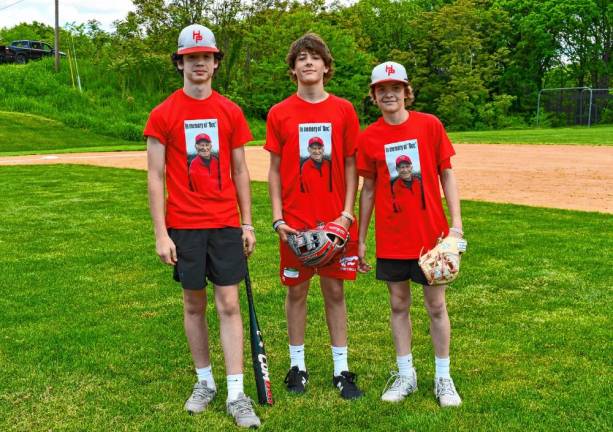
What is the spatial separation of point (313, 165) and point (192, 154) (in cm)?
68

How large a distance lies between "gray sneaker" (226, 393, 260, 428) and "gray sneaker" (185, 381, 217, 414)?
0.16m

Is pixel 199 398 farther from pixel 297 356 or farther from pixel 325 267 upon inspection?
pixel 325 267

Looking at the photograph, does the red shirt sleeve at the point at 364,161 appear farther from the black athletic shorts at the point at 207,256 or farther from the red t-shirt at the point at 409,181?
the black athletic shorts at the point at 207,256

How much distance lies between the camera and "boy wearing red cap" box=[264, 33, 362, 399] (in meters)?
3.59

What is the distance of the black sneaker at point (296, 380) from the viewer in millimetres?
3752

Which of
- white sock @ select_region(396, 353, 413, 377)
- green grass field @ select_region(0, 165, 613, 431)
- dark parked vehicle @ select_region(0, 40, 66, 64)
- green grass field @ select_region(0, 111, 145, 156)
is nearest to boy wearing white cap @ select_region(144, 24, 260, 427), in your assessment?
green grass field @ select_region(0, 165, 613, 431)

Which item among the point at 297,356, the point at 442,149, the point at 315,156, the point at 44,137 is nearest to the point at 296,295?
the point at 297,356

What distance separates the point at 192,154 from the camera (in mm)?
3393

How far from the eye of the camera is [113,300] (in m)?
5.73

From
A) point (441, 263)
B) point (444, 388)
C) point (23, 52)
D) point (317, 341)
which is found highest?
point (23, 52)

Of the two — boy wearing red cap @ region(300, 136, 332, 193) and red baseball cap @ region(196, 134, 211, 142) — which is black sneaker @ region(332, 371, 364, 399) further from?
red baseball cap @ region(196, 134, 211, 142)

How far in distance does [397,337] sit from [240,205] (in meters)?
1.17

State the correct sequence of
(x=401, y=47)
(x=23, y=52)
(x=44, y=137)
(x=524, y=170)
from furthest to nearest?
(x=401, y=47) < (x=23, y=52) < (x=44, y=137) < (x=524, y=170)

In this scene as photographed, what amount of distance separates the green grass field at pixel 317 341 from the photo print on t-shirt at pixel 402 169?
1.16 meters
